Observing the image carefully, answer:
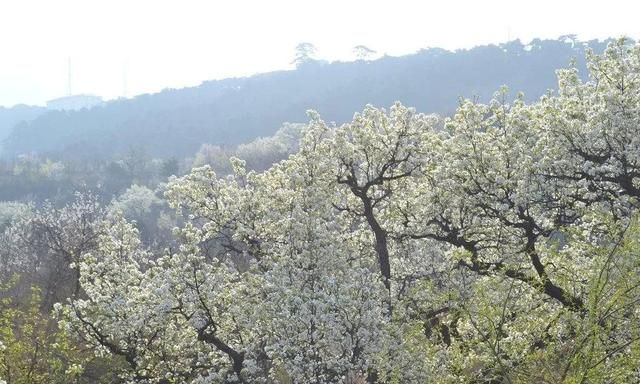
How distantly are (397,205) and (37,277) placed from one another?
3916cm

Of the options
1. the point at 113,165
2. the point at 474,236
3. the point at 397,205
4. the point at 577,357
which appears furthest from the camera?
the point at 113,165

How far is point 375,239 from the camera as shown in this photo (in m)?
26.1

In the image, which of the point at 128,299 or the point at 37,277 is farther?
the point at 37,277

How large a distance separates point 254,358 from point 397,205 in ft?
25.7

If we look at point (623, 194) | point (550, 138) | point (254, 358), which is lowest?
point (254, 358)

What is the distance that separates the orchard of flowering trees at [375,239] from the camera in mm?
18812

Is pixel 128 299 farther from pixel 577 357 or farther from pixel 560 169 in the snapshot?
pixel 577 357

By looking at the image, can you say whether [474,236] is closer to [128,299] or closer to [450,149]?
[450,149]

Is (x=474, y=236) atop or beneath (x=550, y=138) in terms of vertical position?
beneath

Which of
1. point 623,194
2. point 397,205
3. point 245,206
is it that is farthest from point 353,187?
point 623,194

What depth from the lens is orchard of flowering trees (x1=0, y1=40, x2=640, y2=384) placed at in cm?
1881

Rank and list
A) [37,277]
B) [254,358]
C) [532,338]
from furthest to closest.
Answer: [37,277] < [254,358] < [532,338]

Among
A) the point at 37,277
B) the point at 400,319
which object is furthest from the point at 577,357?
the point at 37,277

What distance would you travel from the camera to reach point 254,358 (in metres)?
21.5
